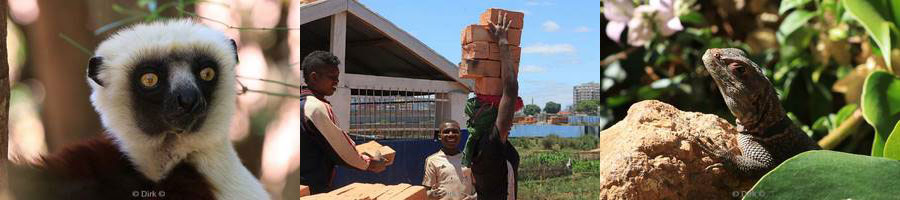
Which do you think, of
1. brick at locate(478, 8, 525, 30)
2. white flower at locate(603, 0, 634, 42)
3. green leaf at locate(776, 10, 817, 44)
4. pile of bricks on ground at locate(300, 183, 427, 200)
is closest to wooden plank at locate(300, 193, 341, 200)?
pile of bricks on ground at locate(300, 183, 427, 200)

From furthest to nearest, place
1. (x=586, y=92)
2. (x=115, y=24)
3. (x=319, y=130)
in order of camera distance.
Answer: (x=586, y=92)
(x=319, y=130)
(x=115, y=24)

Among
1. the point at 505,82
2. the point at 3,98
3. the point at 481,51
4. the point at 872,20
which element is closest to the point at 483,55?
the point at 481,51

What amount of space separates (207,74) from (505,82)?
3.65 ft

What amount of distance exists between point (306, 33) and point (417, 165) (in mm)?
622

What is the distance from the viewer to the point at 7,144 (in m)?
2.74

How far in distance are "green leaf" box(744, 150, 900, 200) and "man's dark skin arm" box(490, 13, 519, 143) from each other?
875 mm

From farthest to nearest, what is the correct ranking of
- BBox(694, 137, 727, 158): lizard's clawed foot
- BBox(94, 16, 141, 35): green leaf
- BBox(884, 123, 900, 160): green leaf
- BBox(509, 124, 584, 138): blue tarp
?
1. BBox(509, 124, 584, 138): blue tarp
2. BBox(884, 123, 900, 160): green leaf
3. BBox(694, 137, 727, 158): lizard's clawed foot
4. BBox(94, 16, 141, 35): green leaf

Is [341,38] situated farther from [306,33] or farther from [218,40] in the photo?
[218,40]

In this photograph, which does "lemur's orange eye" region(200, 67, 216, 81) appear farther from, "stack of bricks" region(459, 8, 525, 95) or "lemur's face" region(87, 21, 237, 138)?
"stack of bricks" region(459, 8, 525, 95)

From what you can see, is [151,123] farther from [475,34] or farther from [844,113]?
[844,113]

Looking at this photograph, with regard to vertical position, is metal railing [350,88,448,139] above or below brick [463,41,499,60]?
below

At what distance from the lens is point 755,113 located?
3.35m

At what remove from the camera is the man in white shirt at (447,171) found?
331 cm

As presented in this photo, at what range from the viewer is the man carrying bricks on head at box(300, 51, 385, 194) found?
3.06 metres
